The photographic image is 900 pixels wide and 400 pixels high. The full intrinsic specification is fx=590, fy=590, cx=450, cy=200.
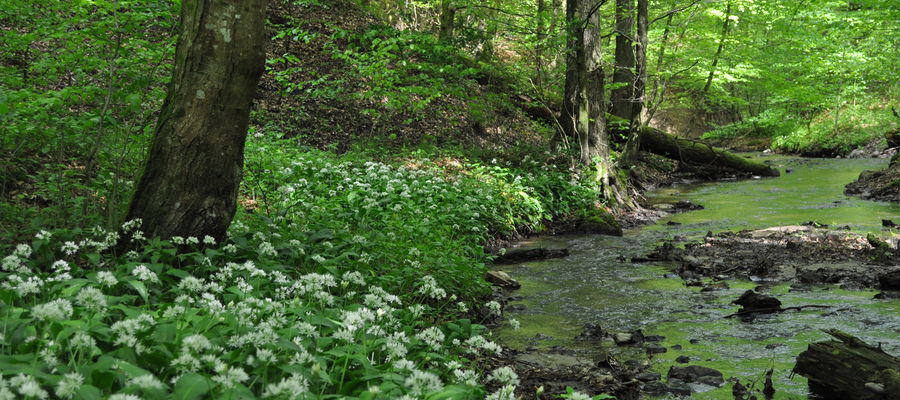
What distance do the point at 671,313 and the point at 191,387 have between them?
4.96 metres

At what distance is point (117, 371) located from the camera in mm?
2131

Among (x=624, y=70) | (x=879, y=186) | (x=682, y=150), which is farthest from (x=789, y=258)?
(x=682, y=150)

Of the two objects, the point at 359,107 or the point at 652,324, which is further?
the point at 359,107

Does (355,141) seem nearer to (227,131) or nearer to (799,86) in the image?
(227,131)

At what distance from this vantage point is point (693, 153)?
59.7ft

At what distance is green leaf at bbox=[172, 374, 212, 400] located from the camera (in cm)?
196

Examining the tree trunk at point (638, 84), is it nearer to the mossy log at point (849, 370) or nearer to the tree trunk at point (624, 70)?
the tree trunk at point (624, 70)

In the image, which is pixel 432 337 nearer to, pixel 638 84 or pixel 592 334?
pixel 592 334

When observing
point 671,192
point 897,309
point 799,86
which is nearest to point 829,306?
point 897,309

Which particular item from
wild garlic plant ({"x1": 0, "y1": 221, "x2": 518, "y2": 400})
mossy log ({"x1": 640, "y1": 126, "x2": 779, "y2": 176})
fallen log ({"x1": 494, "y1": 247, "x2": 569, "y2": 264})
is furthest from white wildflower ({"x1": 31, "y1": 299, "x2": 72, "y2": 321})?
mossy log ({"x1": 640, "y1": 126, "x2": 779, "y2": 176})

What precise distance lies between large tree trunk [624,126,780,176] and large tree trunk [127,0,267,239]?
15.0 metres

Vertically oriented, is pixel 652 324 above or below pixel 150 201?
below

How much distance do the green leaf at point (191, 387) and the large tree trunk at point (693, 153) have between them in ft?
55.7

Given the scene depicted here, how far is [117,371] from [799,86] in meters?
30.2
